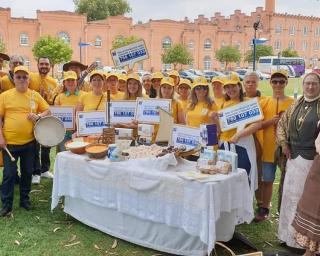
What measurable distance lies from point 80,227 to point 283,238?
2.36 metres

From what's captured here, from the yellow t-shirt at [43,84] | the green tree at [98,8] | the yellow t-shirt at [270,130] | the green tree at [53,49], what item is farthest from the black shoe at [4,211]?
the green tree at [98,8]

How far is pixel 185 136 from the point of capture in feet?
15.3

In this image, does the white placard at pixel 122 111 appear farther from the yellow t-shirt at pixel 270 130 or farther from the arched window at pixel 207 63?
the arched window at pixel 207 63

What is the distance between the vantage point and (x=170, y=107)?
5391mm

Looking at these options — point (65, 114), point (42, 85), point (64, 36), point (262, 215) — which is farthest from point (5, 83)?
point (64, 36)

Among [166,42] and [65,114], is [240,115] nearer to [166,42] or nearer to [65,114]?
[65,114]

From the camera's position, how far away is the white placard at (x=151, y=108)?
5367mm

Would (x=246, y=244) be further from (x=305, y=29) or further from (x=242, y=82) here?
(x=305, y=29)

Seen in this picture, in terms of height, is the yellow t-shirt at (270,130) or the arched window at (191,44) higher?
the arched window at (191,44)

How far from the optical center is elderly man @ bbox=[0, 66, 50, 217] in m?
5.20

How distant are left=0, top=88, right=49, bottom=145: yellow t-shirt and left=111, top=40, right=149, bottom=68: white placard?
1896 mm

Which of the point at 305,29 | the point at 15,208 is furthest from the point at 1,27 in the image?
the point at 305,29

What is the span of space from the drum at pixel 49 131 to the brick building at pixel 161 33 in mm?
38548

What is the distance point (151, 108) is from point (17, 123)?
1677 mm
